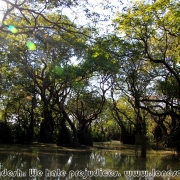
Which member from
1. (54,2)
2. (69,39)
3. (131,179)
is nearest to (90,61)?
(69,39)

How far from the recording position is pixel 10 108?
28.3 metres

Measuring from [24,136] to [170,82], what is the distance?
13063 mm

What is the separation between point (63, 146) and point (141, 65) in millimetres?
8744

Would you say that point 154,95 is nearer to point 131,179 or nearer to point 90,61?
point 90,61

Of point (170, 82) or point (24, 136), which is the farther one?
point (24, 136)

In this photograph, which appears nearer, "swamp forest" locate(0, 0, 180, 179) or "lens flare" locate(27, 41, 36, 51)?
"swamp forest" locate(0, 0, 180, 179)

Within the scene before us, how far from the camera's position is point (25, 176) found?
730 cm

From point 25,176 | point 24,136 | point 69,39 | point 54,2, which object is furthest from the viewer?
point 24,136

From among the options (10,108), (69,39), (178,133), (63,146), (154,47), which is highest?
(154,47)

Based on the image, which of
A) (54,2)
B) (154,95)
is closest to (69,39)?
(54,2)

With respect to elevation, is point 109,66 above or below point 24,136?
above

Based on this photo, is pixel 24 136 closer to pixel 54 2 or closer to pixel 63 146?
pixel 63 146

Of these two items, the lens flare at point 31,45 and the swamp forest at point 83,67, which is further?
the lens flare at point 31,45

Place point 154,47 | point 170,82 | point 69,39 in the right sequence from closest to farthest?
point 69,39
point 154,47
point 170,82
